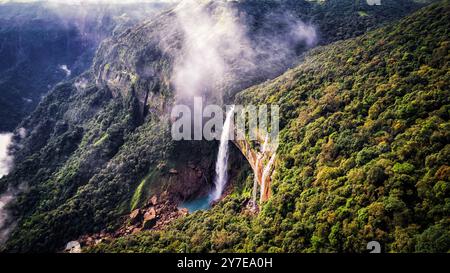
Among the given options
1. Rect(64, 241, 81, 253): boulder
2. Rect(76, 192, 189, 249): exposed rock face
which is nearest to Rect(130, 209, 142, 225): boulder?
Rect(76, 192, 189, 249): exposed rock face

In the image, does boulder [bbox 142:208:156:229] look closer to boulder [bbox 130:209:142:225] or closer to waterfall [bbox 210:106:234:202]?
boulder [bbox 130:209:142:225]

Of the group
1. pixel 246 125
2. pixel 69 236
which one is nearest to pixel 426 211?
pixel 246 125

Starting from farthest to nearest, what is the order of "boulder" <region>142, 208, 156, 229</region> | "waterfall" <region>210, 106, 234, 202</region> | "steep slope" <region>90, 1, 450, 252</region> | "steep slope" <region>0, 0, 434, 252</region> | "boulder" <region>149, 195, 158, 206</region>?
1. "steep slope" <region>0, 0, 434, 252</region>
2. "boulder" <region>149, 195, 158, 206</region>
3. "waterfall" <region>210, 106, 234, 202</region>
4. "boulder" <region>142, 208, 156, 229</region>
5. "steep slope" <region>90, 1, 450, 252</region>

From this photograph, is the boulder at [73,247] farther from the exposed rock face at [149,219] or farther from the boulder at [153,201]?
the boulder at [153,201]

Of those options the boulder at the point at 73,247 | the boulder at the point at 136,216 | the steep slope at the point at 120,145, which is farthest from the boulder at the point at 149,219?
the boulder at the point at 73,247

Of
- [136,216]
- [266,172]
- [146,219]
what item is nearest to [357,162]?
[266,172]

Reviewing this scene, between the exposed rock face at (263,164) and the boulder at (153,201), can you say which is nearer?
the exposed rock face at (263,164)
